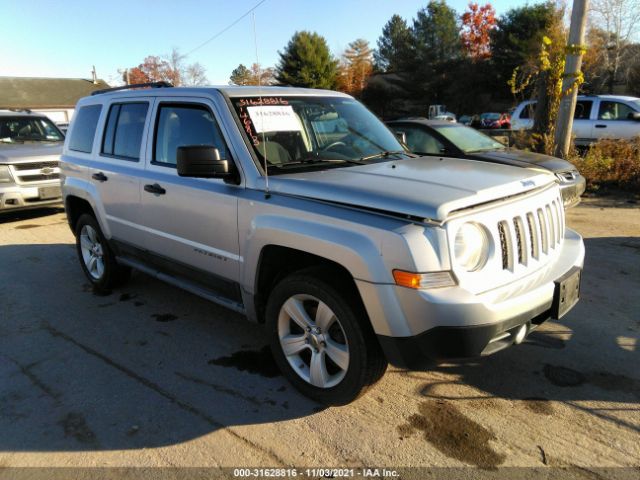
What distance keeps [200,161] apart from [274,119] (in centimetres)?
72

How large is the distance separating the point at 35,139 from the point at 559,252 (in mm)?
10233

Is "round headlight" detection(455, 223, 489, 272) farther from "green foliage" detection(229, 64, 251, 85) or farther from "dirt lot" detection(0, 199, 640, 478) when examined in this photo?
"green foliage" detection(229, 64, 251, 85)

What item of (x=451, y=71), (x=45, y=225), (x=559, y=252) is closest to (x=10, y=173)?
(x=45, y=225)

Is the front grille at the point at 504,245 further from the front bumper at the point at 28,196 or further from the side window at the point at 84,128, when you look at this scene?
the front bumper at the point at 28,196

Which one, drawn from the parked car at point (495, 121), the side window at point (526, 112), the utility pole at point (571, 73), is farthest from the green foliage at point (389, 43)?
the utility pole at point (571, 73)

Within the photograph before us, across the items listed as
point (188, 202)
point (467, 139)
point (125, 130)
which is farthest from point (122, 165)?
point (467, 139)

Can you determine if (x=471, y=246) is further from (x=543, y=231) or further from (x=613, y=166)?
(x=613, y=166)

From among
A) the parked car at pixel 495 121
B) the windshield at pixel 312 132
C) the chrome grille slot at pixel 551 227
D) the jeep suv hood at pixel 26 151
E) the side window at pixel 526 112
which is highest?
the windshield at pixel 312 132

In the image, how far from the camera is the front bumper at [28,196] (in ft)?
28.7

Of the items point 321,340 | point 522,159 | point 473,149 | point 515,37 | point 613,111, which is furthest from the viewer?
point 515,37

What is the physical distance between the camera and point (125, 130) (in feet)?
14.9

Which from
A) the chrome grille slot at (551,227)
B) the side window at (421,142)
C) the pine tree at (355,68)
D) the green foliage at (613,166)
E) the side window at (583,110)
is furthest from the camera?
the pine tree at (355,68)

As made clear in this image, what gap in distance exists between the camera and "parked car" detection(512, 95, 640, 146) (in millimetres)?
13133

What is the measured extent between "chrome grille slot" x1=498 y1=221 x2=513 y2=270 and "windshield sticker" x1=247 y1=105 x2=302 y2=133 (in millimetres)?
1700
